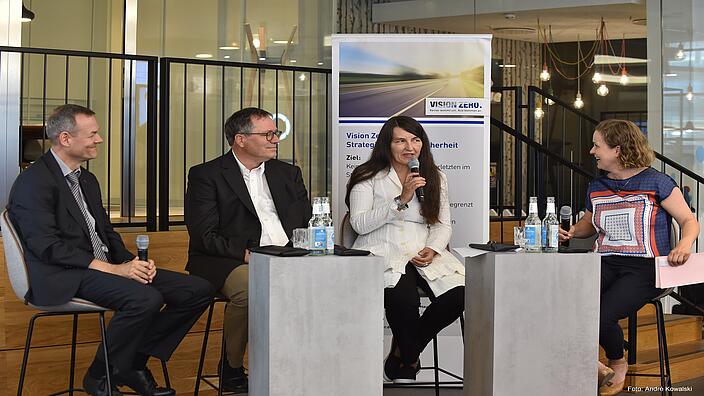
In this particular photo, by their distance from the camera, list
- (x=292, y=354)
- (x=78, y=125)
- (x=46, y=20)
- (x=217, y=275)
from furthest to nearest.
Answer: (x=46, y=20) → (x=217, y=275) → (x=78, y=125) → (x=292, y=354)

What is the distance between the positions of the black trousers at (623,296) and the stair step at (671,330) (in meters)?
1.45

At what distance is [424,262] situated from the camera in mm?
4875

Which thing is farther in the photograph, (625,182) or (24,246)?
(625,182)

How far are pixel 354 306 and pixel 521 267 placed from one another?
0.72 meters

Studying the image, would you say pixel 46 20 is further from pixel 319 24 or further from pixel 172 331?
pixel 172 331

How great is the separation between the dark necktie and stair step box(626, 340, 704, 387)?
3008 mm

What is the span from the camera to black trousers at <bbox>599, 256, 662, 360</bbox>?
4637 mm

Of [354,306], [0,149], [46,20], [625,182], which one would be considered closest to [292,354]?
[354,306]

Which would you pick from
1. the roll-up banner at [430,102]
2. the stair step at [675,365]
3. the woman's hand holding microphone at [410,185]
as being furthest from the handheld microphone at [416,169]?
the stair step at [675,365]

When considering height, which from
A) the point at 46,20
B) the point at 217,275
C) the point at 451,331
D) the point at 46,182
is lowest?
the point at 451,331

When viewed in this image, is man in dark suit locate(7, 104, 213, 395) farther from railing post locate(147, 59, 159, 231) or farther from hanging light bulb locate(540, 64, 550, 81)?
hanging light bulb locate(540, 64, 550, 81)

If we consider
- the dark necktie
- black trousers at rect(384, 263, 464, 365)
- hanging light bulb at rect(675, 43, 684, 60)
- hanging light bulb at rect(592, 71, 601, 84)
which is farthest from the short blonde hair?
hanging light bulb at rect(592, 71, 601, 84)

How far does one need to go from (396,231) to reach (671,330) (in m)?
2.63

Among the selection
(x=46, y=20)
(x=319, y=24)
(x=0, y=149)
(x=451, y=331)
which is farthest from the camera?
(x=319, y=24)
